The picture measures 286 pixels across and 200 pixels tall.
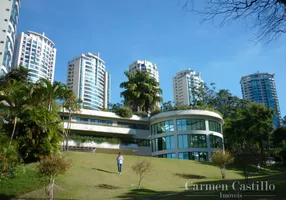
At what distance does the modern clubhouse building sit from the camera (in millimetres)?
39750

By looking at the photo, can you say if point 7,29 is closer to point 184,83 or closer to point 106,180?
point 106,180

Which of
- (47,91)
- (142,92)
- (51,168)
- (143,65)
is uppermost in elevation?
(143,65)

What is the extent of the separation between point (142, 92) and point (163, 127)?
773cm

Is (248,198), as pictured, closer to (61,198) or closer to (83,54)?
(61,198)

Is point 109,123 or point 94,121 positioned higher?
point 94,121

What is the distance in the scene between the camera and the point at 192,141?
39812mm

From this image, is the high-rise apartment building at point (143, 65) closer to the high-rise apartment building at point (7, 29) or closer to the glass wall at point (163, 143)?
the high-rise apartment building at point (7, 29)

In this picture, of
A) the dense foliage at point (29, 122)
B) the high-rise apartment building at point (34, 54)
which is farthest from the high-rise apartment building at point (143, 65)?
the dense foliage at point (29, 122)

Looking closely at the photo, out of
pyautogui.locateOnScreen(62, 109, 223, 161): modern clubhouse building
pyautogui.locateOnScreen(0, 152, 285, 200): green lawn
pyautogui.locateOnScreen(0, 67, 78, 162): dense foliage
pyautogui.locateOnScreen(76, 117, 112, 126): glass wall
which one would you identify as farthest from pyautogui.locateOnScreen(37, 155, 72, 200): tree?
pyautogui.locateOnScreen(76, 117, 112, 126): glass wall

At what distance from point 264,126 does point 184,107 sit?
16.1 metres

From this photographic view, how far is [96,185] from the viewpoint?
17.2 metres

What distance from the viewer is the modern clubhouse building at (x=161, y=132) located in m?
39.8

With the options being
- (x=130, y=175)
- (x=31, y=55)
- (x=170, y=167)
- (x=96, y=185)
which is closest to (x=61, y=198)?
(x=96, y=185)

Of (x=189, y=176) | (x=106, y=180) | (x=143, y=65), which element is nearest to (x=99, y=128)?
(x=189, y=176)
